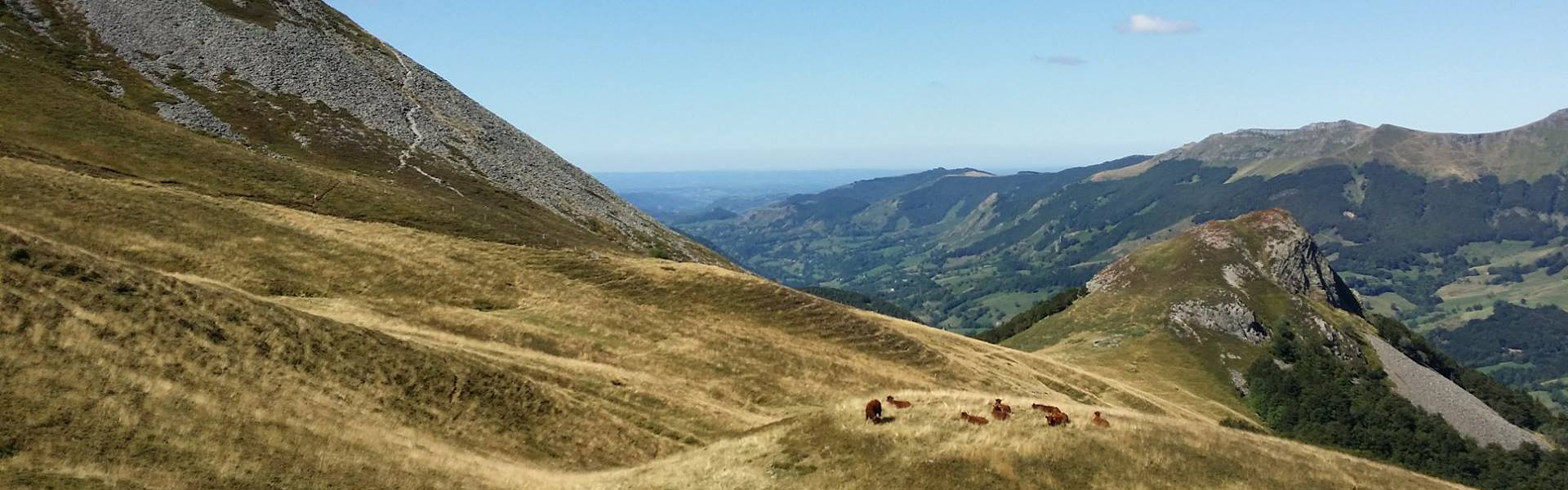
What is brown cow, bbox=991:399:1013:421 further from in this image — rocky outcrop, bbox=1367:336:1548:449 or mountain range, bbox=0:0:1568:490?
rocky outcrop, bbox=1367:336:1548:449

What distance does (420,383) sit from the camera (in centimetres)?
3719

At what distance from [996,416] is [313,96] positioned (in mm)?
116829

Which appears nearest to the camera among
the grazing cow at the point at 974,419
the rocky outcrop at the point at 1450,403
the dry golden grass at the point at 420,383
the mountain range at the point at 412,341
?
the dry golden grass at the point at 420,383

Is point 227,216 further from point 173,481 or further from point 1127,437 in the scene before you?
point 1127,437

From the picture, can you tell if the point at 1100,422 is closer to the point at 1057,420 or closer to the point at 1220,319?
the point at 1057,420

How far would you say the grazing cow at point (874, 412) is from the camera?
3400 centimetres

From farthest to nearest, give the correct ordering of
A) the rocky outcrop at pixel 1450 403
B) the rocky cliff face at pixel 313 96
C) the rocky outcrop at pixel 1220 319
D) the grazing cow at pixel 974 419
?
the rocky outcrop at pixel 1220 319 → the rocky outcrop at pixel 1450 403 → the rocky cliff face at pixel 313 96 → the grazing cow at pixel 974 419

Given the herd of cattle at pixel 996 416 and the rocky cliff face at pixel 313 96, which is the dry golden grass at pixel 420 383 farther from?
the rocky cliff face at pixel 313 96

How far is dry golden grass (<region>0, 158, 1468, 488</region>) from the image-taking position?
2505 centimetres

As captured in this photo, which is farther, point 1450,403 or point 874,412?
point 1450,403

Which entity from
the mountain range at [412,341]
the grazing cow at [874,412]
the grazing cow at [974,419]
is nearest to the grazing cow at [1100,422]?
the mountain range at [412,341]

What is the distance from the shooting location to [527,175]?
131 m

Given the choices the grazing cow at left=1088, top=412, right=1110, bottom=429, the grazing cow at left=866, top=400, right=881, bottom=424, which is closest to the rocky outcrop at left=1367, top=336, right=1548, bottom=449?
the grazing cow at left=1088, top=412, right=1110, bottom=429

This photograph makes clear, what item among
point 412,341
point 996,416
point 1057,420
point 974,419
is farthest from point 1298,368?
point 412,341
